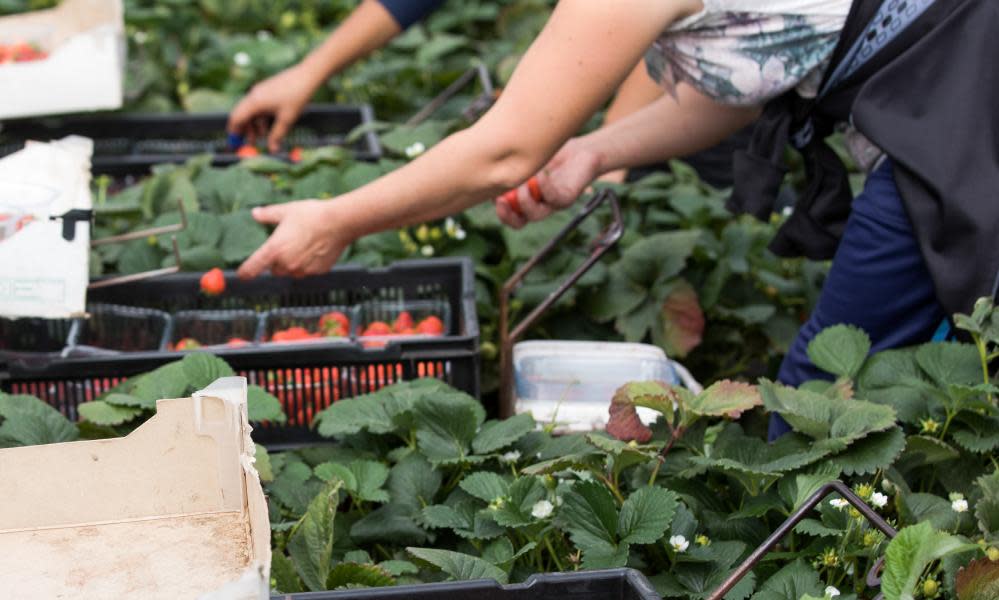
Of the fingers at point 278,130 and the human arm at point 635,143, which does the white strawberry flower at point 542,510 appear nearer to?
the human arm at point 635,143

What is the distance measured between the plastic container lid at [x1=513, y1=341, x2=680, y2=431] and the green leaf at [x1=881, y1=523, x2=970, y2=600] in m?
1.05

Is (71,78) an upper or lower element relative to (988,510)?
upper

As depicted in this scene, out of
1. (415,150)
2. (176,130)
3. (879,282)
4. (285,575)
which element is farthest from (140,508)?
(176,130)

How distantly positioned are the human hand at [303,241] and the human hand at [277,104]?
52.0 inches

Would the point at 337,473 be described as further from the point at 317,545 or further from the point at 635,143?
the point at 635,143

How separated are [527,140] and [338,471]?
23.2 inches

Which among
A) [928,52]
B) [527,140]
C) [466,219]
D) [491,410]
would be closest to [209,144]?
[466,219]

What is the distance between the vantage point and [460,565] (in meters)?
1.46

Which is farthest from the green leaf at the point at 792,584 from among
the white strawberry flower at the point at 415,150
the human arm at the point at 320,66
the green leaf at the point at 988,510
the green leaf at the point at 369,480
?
the human arm at the point at 320,66

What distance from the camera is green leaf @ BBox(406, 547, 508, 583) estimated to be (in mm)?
1452

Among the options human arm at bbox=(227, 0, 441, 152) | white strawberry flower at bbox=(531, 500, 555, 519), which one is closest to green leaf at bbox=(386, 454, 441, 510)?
white strawberry flower at bbox=(531, 500, 555, 519)

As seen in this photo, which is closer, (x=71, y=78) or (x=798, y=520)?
(x=798, y=520)

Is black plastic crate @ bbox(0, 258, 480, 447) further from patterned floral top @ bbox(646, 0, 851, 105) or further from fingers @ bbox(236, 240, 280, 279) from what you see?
patterned floral top @ bbox(646, 0, 851, 105)

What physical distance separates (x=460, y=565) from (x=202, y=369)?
1.88ft
